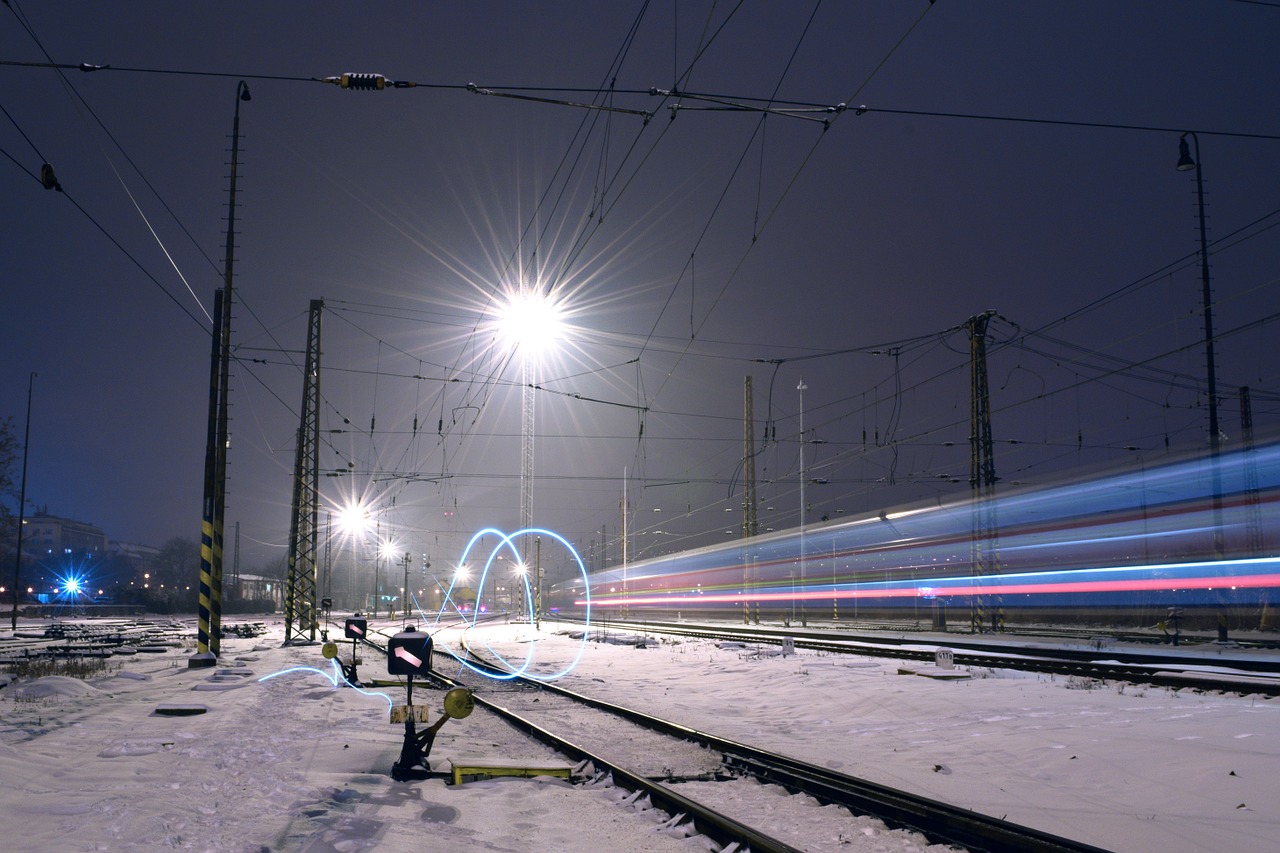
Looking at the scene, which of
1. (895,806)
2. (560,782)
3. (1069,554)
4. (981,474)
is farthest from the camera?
(981,474)

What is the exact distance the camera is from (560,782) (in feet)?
32.6

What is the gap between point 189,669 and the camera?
21812mm

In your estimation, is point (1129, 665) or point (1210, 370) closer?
point (1129, 665)

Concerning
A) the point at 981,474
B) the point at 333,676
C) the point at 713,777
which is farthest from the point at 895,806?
the point at 981,474

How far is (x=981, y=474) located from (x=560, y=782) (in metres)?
25.5

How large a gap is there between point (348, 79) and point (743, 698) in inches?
537

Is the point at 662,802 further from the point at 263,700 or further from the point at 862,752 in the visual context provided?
the point at 263,700

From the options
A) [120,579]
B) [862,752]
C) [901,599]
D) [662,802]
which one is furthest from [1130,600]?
[120,579]

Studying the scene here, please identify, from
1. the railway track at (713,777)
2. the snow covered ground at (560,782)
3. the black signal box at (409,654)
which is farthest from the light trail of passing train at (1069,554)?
the black signal box at (409,654)

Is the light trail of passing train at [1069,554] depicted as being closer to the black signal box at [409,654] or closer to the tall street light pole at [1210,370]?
the tall street light pole at [1210,370]

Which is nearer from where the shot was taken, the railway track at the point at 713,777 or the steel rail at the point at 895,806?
the steel rail at the point at 895,806

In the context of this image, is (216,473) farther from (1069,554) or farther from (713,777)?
(1069,554)

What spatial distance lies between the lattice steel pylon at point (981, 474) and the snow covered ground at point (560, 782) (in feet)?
40.7

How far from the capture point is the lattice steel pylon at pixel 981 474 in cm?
3119
